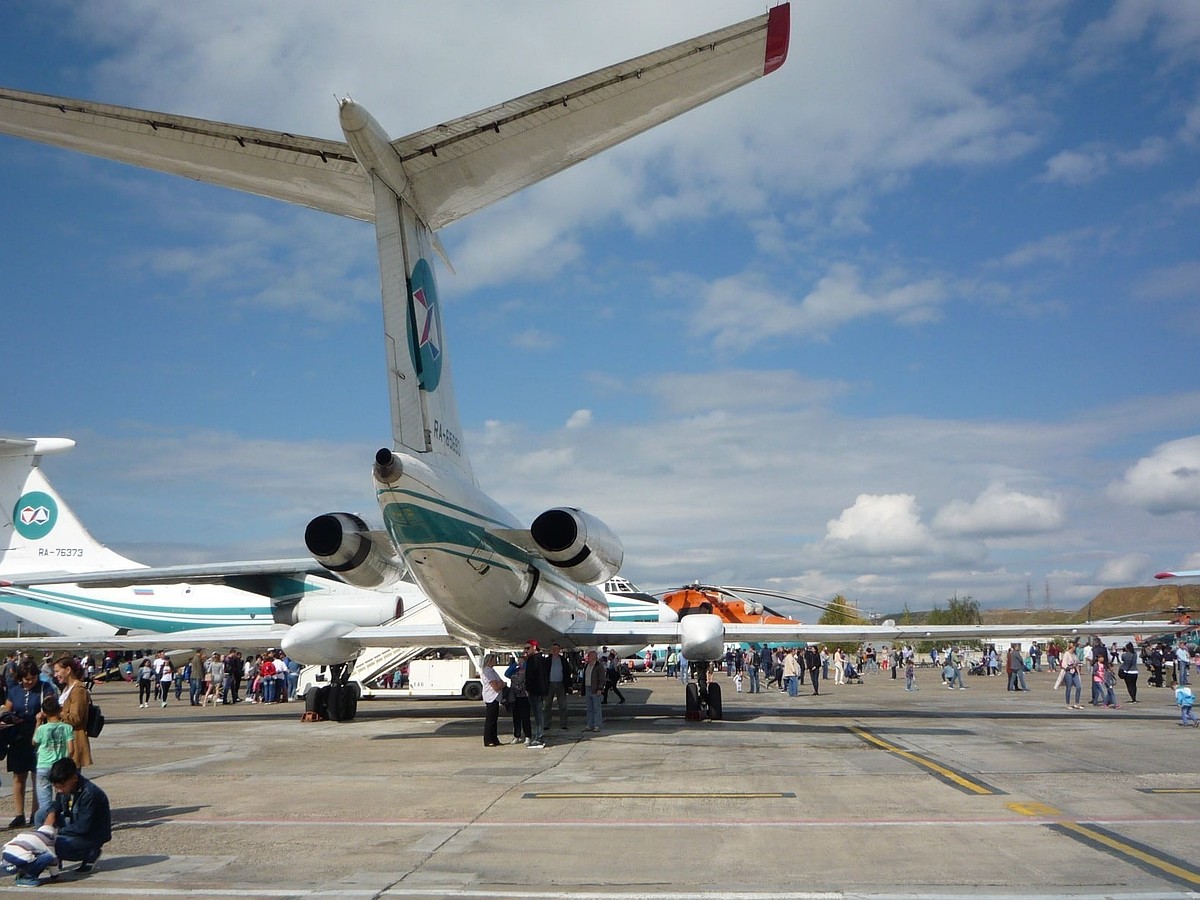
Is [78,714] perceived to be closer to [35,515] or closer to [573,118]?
[573,118]

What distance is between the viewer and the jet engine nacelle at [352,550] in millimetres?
11914

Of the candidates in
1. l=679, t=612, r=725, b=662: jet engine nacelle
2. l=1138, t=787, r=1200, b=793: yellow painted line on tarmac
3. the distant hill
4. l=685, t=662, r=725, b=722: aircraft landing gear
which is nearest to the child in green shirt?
l=1138, t=787, r=1200, b=793: yellow painted line on tarmac

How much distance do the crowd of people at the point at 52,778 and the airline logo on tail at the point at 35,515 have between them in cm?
2322

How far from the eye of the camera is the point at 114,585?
23172 mm

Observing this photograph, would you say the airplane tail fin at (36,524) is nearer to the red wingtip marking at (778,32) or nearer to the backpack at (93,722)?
the backpack at (93,722)

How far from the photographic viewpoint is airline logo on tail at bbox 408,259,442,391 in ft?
38.6

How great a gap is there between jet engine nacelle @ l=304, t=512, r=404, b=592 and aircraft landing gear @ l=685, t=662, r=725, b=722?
6.50m

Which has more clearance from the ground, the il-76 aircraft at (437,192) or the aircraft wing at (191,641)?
the il-76 aircraft at (437,192)

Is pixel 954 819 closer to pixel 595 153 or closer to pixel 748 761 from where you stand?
pixel 748 761

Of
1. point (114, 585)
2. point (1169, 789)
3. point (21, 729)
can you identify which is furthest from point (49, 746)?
point (114, 585)

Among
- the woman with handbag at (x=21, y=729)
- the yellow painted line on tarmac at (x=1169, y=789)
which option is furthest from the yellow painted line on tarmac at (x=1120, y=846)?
the woman with handbag at (x=21, y=729)

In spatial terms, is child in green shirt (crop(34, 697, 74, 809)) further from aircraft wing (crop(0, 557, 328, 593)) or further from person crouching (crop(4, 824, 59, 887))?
aircraft wing (crop(0, 557, 328, 593))

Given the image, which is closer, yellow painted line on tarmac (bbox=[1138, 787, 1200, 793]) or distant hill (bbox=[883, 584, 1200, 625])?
yellow painted line on tarmac (bbox=[1138, 787, 1200, 793])

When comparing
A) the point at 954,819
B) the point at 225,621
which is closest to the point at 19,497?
the point at 225,621
